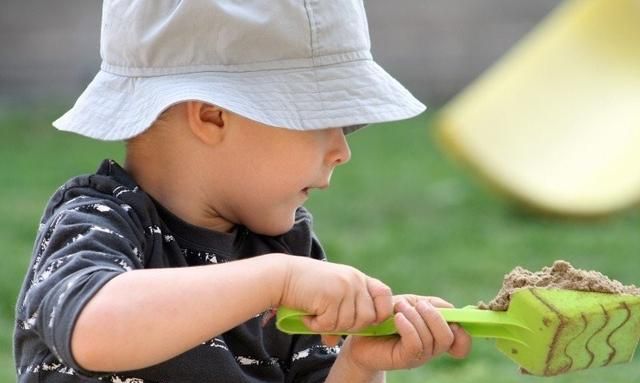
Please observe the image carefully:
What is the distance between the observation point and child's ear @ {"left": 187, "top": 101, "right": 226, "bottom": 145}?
5.98 ft

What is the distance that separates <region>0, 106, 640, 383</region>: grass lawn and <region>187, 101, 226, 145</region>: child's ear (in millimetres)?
1405

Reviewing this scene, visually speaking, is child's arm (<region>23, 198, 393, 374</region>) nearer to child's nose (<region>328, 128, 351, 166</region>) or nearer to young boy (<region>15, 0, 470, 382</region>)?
young boy (<region>15, 0, 470, 382</region>)

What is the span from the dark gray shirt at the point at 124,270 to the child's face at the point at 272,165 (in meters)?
0.09

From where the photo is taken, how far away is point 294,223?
6.68 feet

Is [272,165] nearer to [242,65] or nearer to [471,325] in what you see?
[242,65]

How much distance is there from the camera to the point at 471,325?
1750 millimetres

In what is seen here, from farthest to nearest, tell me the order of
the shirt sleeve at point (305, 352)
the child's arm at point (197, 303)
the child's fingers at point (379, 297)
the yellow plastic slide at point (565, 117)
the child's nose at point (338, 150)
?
the yellow plastic slide at point (565, 117) → the shirt sleeve at point (305, 352) → the child's nose at point (338, 150) → the child's fingers at point (379, 297) → the child's arm at point (197, 303)

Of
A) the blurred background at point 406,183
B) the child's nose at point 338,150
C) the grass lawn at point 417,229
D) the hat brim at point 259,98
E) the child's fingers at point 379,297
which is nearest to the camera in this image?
the child's fingers at point 379,297

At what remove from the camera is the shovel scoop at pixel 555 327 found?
1704mm

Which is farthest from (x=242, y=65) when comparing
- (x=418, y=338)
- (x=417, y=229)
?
(x=417, y=229)

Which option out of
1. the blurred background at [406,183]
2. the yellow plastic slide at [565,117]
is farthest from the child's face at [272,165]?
the yellow plastic slide at [565,117]

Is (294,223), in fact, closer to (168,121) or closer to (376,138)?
(168,121)

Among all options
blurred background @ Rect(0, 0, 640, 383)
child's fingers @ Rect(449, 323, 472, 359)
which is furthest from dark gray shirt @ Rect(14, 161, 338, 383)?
blurred background @ Rect(0, 0, 640, 383)

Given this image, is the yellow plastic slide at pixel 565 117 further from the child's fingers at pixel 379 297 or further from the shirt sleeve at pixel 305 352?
the child's fingers at pixel 379 297
